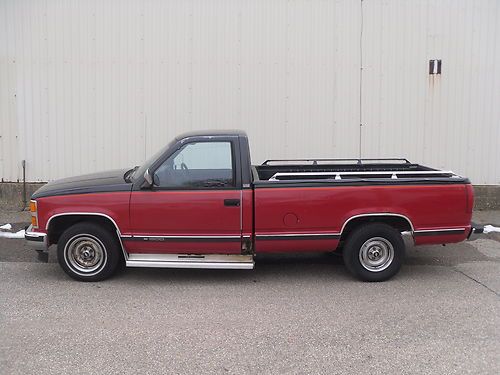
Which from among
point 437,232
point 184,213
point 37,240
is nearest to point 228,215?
point 184,213

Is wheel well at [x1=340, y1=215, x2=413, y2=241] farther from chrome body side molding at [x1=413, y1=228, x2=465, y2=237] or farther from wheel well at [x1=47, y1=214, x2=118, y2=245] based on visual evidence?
wheel well at [x1=47, y1=214, x2=118, y2=245]

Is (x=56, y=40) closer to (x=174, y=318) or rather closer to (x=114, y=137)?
(x=114, y=137)

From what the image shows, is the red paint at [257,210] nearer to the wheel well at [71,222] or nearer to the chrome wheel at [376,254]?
the wheel well at [71,222]

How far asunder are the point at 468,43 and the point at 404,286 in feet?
18.6

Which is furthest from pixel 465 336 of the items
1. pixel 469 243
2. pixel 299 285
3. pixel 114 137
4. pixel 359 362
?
pixel 114 137

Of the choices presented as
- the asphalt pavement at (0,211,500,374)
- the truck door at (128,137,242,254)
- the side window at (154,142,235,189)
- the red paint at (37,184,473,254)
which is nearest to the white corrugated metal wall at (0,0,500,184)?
the asphalt pavement at (0,211,500,374)

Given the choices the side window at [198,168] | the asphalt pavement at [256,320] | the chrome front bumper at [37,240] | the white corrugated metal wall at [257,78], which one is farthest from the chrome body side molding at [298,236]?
the white corrugated metal wall at [257,78]

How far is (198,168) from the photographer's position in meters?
5.84

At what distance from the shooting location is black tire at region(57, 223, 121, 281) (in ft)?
19.0

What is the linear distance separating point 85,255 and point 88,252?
52 mm

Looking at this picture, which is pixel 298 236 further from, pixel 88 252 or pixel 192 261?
pixel 88 252

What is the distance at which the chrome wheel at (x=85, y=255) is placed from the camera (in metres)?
5.83

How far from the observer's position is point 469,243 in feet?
25.6

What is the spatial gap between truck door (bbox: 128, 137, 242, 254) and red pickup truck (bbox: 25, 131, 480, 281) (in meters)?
0.01
